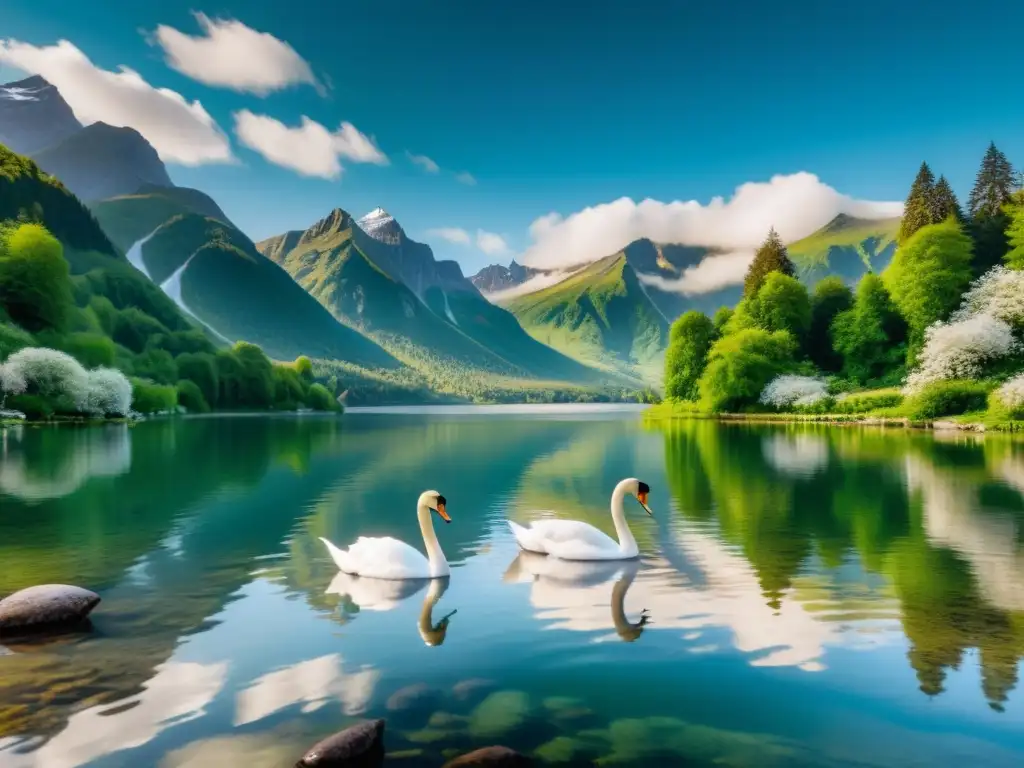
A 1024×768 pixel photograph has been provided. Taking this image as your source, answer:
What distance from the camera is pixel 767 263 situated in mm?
141125

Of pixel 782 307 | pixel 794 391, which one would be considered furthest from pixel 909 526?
pixel 782 307

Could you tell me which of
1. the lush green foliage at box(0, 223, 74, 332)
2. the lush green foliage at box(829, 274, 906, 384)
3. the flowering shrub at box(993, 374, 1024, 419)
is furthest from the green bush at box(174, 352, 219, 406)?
the flowering shrub at box(993, 374, 1024, 419)

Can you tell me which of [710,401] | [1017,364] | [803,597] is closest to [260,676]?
[803,597]

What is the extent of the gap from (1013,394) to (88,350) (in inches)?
4821

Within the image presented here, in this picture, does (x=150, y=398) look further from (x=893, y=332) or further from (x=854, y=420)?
(x=893, y=332)

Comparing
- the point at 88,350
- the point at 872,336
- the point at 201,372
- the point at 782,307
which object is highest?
the point at 782,307

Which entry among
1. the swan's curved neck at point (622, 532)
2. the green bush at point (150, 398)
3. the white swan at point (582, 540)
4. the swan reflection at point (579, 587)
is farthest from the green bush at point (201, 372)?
the swan reflection at point (579, 587)

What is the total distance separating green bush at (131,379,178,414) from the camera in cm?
13200

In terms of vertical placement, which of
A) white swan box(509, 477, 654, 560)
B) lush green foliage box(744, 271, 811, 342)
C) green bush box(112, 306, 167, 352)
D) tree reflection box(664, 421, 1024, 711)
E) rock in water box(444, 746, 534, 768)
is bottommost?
tree reflection box(664, 421, 1024, 711)

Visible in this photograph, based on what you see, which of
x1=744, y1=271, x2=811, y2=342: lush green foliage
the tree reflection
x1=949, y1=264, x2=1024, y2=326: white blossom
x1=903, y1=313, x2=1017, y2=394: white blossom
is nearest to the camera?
the tree reflection

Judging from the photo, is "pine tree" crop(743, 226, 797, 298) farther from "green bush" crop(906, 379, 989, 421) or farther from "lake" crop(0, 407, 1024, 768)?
"lake" crop(0, 407, 1024, 768)

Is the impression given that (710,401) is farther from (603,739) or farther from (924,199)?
(603,739)

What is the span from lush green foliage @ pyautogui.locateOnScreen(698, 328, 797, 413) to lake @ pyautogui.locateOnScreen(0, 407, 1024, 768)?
84.5m

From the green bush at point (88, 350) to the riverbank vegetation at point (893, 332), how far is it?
9143cm
